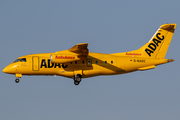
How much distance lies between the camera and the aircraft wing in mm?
26766

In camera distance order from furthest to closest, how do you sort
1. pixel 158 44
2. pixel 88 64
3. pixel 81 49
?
pixel 158 44, pixel 88 64, pixel 81 49

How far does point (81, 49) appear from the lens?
27391mm

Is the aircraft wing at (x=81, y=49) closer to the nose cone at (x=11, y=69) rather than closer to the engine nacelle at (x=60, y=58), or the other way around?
the engine nacelle at (x=60, y=58)

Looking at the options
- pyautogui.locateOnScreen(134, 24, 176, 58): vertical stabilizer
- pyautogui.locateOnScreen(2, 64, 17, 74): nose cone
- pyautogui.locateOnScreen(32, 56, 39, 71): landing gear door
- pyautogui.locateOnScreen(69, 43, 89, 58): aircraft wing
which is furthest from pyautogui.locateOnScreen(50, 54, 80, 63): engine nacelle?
pyautogui.locateOnScreen(134, 24, 176, 58): vertical stabilizer

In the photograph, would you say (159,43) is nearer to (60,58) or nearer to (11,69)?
(60,58)

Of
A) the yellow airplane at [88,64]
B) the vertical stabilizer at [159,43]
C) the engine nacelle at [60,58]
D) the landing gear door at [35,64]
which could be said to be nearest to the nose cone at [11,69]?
the yellow airplane at [88,64]

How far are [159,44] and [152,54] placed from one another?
46.4 inches

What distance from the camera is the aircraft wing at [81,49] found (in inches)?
1054

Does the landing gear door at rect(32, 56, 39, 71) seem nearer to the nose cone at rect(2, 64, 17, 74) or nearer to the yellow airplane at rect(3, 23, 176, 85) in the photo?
the yellow airplane at rect(3, 23, 176, 85)

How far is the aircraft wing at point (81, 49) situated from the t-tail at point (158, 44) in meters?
4.34

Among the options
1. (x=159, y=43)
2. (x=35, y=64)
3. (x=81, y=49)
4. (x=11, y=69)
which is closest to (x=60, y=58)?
(x=81, y=49)

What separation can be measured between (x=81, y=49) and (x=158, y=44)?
758cm

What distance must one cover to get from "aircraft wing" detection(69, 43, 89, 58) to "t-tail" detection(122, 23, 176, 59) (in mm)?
4343

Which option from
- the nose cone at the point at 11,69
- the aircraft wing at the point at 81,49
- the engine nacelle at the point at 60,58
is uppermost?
the aircraft wing at the point at 81,49
